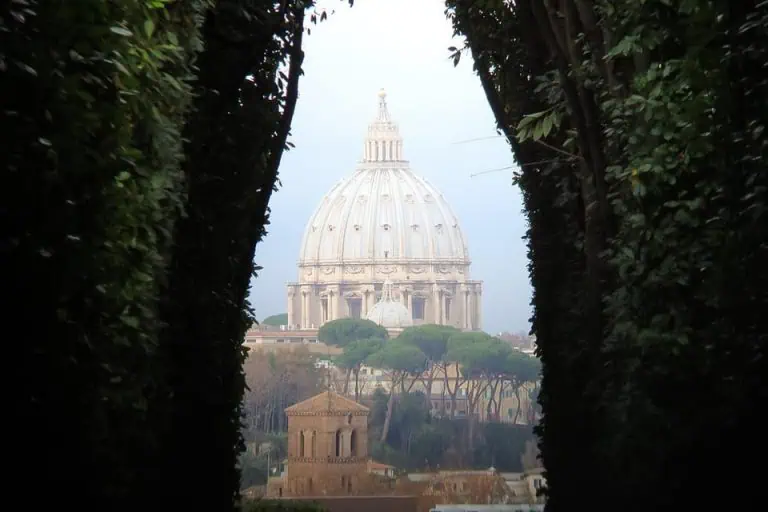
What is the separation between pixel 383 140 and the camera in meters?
144

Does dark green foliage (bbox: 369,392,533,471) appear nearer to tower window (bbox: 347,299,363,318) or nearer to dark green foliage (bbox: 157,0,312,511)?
tower window (bbox: 347,299,363,318)

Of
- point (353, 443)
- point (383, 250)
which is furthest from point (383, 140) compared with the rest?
point (353, 443)

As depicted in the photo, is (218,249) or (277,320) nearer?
(218,249)

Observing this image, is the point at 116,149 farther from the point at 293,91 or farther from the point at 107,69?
the point at 293,91

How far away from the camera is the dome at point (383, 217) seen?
471 ft

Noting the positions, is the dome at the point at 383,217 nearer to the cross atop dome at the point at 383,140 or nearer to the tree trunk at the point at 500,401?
the cross atop dome at the point at 383,140

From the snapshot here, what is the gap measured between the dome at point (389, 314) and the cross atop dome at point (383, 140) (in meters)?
16.9

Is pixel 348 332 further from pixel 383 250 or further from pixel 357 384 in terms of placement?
pixel 383 250

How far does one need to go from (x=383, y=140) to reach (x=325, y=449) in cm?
8880

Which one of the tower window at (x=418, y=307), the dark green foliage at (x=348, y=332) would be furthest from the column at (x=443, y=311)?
the dark green foliage at (x=348, y=332)

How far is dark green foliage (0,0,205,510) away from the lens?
8195 millimetres

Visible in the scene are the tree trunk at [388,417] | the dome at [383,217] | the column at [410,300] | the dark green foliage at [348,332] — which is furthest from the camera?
the dome at [383,217]

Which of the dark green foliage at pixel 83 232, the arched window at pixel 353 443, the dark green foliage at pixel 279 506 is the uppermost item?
the arched window at pixel 353 443

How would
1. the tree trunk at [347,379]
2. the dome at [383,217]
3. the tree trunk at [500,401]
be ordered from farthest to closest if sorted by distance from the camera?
the dome at [383,217], the tree trunk at [347,379], the tree trunk at [500,401]
